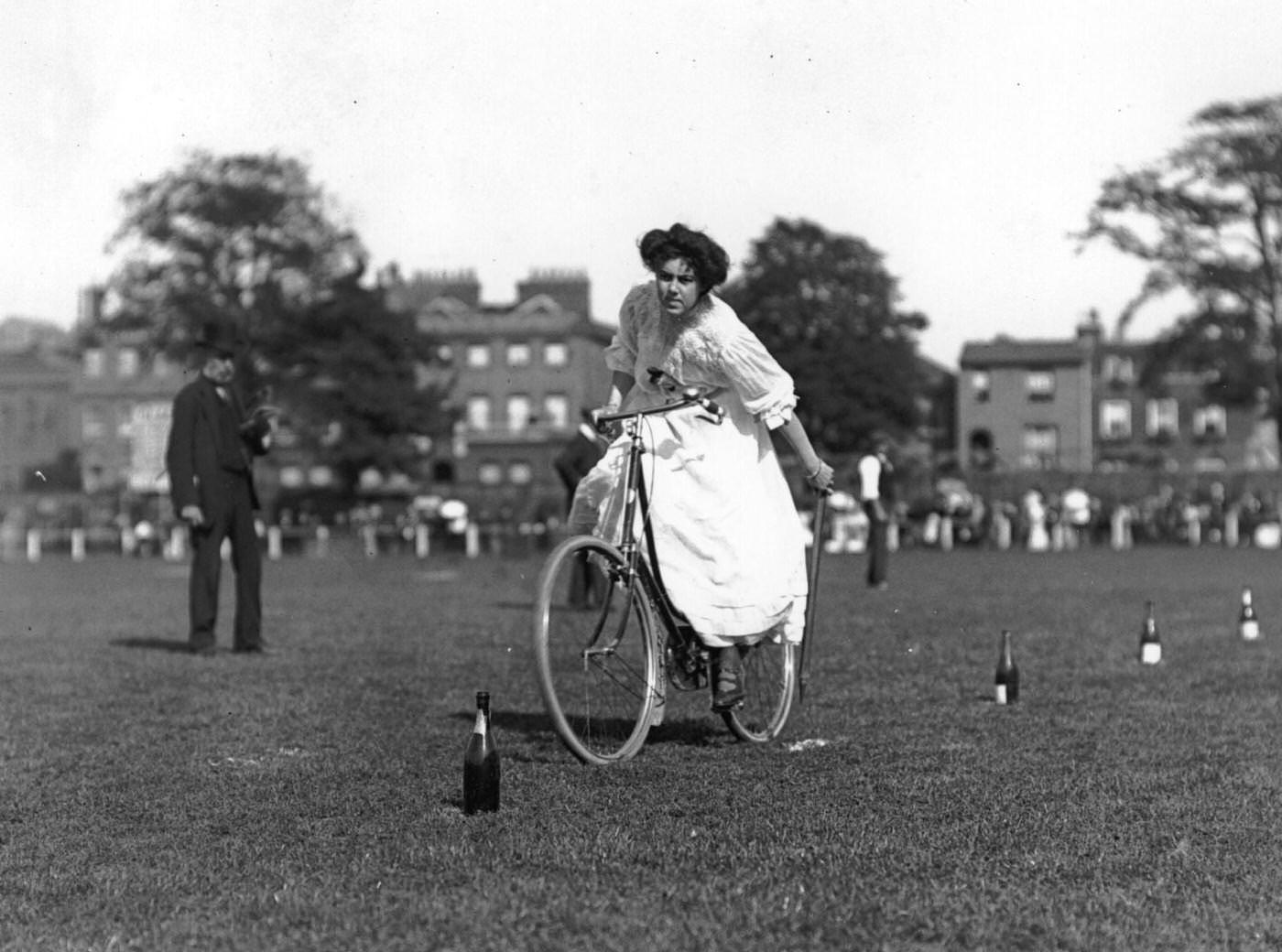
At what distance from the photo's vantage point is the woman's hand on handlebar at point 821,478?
8375mm

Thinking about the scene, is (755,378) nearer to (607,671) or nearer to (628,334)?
(628,334)

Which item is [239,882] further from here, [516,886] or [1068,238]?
[1068,238]

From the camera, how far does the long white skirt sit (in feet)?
27.0

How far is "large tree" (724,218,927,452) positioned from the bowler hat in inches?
1998

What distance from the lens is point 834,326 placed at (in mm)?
71188

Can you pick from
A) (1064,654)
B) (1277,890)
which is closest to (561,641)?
(1277,890)

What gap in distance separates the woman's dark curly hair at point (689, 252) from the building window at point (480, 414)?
311 ft

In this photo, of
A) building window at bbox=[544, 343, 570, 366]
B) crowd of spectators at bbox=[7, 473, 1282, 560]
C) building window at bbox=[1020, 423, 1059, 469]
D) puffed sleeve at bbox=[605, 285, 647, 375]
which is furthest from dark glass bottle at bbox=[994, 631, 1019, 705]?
building window at bbox=[1020, 423, 1059, 469]

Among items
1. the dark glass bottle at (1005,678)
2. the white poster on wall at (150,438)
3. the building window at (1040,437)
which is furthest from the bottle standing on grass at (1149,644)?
the building window at (1040,437)

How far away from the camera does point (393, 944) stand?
4.82m

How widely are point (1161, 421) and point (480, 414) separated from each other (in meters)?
36.2

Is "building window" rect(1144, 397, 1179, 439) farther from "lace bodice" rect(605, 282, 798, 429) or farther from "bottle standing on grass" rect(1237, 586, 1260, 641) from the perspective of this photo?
"lace bodice" rect(605, 282, 798, 429)

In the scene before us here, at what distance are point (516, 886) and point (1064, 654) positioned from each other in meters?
8.89

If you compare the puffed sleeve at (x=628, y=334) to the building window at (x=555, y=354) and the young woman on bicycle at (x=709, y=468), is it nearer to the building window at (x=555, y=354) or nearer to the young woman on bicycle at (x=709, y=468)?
the young woman on bicycle at (x=709, y=468)
